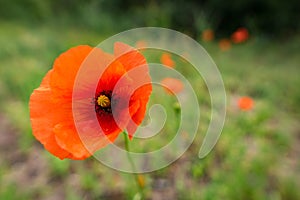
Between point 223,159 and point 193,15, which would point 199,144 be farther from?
point 193,15

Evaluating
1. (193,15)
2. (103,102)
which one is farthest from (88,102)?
(193,15)

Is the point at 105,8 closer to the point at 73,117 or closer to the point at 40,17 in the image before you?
the point at 40,17

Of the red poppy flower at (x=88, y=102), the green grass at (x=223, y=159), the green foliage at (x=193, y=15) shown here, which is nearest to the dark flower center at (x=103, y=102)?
the red poppy flower at (x=88, y=102)

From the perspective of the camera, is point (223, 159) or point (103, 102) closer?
point (103, 102)

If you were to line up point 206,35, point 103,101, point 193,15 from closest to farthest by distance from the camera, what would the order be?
point 103,101 < point 206,35 < point 193,15

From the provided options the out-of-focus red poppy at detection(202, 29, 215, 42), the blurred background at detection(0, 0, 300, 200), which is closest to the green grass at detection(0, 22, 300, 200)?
the blurred background at detection(0, 0, 300, 200)

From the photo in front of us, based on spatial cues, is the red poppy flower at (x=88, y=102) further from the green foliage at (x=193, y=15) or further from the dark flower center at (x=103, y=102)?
the green foliage at (x=193, y=15)

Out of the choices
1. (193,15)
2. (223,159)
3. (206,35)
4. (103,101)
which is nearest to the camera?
(103,101)
